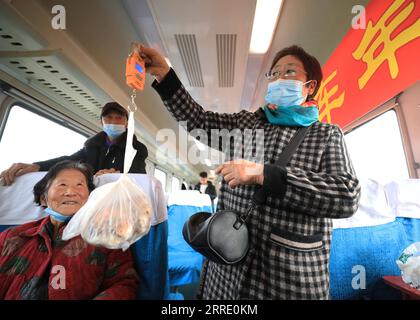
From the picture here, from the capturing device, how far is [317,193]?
0.55 meters

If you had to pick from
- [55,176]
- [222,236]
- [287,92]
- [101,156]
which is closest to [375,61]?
[287,92]

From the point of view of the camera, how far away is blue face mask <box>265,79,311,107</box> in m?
0.86

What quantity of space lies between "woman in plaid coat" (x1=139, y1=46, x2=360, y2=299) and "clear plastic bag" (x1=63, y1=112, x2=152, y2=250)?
323mm

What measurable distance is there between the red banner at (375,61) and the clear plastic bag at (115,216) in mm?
1573

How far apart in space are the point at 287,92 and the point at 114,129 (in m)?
1.09

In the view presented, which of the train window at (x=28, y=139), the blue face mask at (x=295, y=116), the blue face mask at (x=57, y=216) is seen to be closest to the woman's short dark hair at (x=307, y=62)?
the blue face mask at (x=295, y=116)

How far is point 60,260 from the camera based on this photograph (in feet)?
2.54

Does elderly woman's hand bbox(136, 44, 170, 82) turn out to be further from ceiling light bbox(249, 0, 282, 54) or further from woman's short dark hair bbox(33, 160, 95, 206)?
ceiling light bbox(249, 0, 282, 54)

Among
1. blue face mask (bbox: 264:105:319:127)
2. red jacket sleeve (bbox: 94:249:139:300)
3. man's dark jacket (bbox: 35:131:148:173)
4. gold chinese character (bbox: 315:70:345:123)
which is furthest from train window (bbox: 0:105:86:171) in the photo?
gold chinese character (bbox: 315:70:345:123)

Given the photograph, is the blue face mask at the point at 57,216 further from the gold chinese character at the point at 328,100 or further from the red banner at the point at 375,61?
the gold chinese character at the point at 328,100

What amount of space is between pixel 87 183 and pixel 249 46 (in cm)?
217

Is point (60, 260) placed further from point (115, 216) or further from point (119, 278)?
point (115, 216)

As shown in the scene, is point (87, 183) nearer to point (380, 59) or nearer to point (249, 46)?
point (380, 59)

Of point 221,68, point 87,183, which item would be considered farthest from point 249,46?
point 87,183
